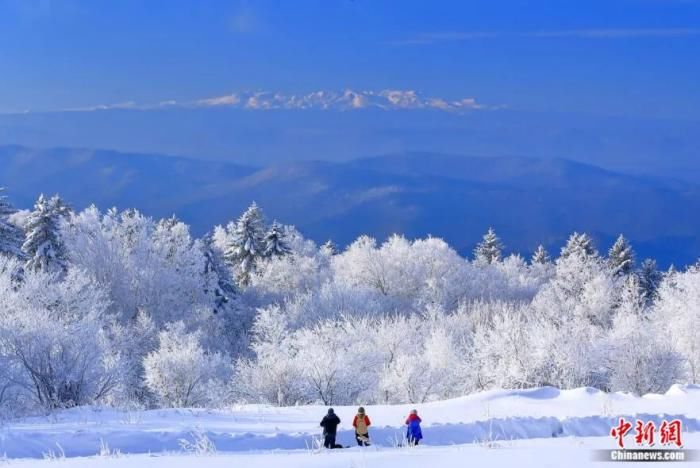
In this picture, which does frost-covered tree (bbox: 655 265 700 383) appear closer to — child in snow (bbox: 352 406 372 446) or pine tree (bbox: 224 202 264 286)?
child in snow (bbox: 352 406 372 446)

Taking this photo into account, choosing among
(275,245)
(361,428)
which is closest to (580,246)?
(275,245)

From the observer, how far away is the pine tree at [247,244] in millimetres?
57156

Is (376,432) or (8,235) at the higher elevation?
(8,235)

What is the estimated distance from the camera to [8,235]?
4178 cm

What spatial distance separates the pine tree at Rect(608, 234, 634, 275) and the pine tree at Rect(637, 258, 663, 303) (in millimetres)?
1709

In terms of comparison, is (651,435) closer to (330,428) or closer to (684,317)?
(330,428)

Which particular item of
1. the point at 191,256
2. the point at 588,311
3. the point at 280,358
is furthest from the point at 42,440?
the point at 588,311

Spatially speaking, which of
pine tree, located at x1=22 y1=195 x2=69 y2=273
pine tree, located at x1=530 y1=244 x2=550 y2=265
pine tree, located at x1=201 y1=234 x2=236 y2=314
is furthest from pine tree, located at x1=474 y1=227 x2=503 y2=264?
pine tree, located at x1=22 y1=195 x2=69 y2=273

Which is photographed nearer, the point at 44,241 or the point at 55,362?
the point at 55,362

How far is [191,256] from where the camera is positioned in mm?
48625

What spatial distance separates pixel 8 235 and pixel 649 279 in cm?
4975

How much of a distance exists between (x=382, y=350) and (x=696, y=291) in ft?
66.7

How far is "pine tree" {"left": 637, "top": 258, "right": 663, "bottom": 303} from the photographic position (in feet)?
195

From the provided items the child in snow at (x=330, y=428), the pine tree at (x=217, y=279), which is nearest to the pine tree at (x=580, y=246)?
the pine tree at (x=217, y=279)
